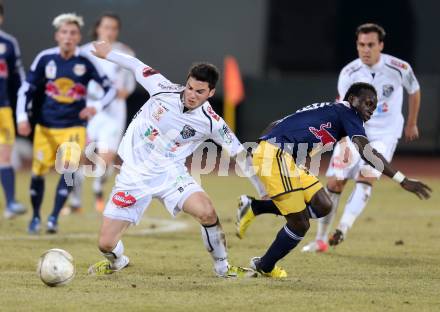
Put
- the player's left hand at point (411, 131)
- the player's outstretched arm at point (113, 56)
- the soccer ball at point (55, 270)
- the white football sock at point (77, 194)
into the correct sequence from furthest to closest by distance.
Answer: the white football sock at point (77, 194) → the player's left hand at point (411, 131) → the player's outstretched arm at point (113, 56) → the soccer ball at point (55, 270)

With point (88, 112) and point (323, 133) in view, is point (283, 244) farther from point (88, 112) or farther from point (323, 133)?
point (88, 112)

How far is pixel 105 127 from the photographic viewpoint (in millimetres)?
14945

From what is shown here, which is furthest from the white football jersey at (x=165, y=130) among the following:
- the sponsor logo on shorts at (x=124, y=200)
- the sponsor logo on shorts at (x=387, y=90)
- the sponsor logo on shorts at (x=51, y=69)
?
the sponsor logo on shorts at (x=51, y=69)

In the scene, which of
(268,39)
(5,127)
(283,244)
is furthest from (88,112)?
(268,39)

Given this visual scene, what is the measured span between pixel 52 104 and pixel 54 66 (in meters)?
0.42

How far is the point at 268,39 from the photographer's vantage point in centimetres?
2192

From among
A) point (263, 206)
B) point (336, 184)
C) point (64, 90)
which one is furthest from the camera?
point (64, 90)

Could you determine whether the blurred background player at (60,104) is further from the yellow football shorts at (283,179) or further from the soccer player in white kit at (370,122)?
the yellow football shorts at (283,179)

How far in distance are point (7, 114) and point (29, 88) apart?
59.3 inches

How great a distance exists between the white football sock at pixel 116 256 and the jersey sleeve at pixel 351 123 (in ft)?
6.68

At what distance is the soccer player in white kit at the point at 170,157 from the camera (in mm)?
8375

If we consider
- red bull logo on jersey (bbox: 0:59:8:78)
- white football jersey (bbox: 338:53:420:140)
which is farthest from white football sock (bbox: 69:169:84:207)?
white football jersey (bbox: 338:53:420:140)

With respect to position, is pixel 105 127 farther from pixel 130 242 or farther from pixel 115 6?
pixel 115 6

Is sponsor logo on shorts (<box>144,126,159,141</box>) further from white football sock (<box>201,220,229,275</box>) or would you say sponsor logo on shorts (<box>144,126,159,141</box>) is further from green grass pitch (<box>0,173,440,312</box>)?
green grass pitch (<box>0,173,440,312</box>)
